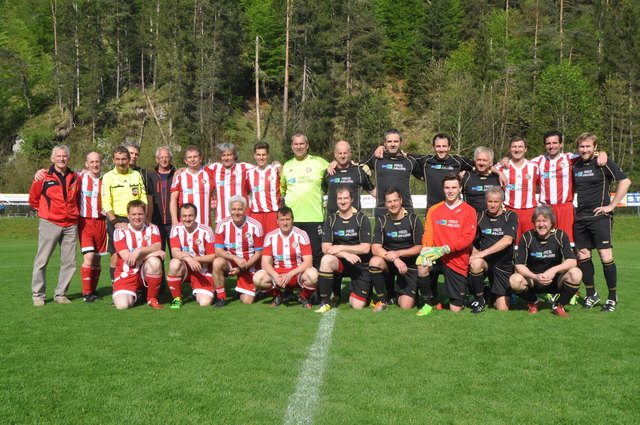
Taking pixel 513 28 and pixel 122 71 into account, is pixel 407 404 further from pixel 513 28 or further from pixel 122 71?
pixel 122 71

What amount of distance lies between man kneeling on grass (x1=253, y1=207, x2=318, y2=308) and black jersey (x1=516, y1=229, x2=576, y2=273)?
2354 mm

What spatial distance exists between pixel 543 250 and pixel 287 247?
2.89 meters

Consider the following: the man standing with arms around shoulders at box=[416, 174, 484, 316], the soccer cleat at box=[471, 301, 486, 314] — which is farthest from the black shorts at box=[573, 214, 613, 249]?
the soccer cleat at box=[471, 301, 486, 314]

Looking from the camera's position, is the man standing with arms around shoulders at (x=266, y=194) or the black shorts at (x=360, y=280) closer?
the black shorts at (x=360, y=280)

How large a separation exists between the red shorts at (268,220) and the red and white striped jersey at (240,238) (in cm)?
46

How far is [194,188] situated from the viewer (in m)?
6.76

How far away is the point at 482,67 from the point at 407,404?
39.8 metres

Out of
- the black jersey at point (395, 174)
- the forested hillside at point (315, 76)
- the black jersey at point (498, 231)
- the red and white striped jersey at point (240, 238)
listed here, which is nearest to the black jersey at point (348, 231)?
the black jersey at point (395, 174)

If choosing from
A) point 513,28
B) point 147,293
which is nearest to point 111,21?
point 513,28

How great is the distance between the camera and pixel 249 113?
151ft

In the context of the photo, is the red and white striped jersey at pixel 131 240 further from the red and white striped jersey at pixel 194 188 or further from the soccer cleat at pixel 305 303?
the soccer cleat at pixel 305 303

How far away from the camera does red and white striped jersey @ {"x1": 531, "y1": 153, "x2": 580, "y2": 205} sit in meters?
6.16

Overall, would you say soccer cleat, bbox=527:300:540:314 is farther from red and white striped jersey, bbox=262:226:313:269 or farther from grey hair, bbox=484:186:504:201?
Result: red and white striped jersey, bbox=262:226:313:269

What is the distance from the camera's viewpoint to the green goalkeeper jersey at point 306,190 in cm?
652
